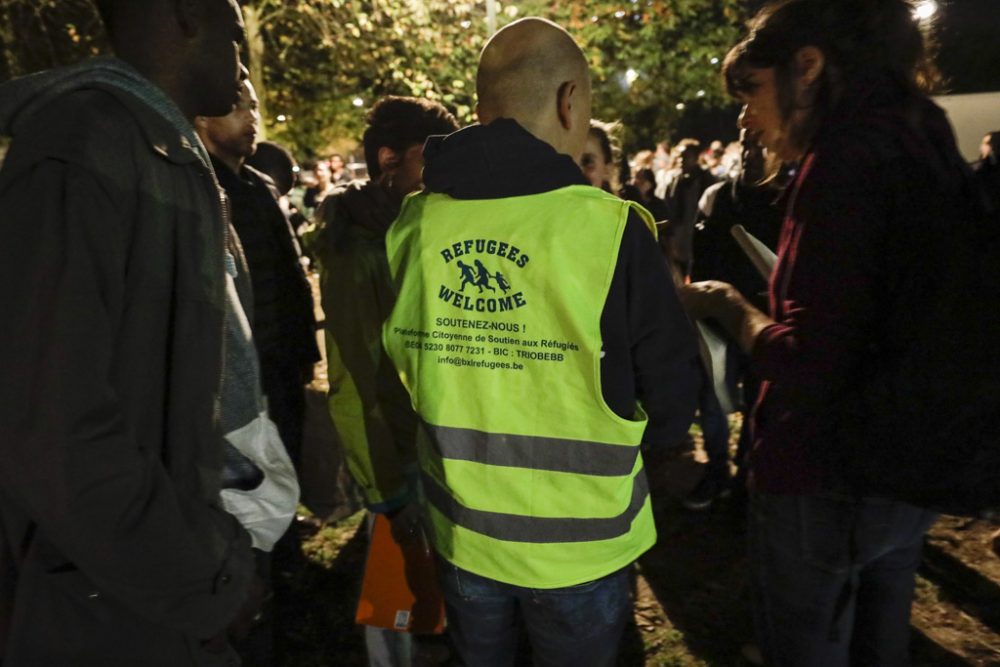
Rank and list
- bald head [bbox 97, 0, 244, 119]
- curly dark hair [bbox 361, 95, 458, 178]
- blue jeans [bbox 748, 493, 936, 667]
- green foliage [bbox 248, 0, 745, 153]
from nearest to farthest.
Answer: bald head [bbox 97, 0, 244, 119] < blue jeans [bbox 748, 493, 936, 667] < curly dark hair [bbox 361, 95, 458, 178] < green foliage [bbox 248, 0, 745, 153]

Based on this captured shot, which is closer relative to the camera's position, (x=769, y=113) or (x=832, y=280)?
(x=832, y=280)

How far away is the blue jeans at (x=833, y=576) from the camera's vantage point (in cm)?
175

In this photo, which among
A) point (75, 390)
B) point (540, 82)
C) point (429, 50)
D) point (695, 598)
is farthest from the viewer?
point (429, 50)

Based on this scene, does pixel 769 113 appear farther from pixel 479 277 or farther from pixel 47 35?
pixel 47 35

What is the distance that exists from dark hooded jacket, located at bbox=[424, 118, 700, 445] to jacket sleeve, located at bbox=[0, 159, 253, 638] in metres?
0.74

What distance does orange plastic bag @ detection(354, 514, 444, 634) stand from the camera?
7.10 feet

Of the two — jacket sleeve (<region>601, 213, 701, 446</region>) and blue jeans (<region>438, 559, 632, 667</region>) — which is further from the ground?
jacket sleeve (<region>601, 213, 701, 446</region>)

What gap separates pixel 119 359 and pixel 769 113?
5.47ft

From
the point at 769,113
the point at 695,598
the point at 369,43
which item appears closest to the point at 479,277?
the point at 769,113

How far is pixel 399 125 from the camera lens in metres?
2.78

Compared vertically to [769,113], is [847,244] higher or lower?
lower

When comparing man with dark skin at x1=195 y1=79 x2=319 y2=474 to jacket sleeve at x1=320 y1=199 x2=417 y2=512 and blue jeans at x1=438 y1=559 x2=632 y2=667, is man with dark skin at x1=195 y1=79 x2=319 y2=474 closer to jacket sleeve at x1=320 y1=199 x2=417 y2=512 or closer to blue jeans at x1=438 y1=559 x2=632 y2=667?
jacket sleeve at x1=320 y1=199 x2=417 y2=512

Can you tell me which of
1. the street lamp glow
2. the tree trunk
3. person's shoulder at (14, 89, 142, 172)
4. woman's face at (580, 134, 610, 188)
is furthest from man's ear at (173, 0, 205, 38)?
the tree trunk

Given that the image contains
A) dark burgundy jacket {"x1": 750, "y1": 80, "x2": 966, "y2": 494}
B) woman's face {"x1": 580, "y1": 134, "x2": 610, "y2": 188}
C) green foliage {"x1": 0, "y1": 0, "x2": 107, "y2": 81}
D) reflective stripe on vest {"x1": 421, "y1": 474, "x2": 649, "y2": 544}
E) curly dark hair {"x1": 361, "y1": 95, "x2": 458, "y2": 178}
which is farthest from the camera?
green foliage {"x1": 0, "y1": 0, "x2": 107, "y2": 81}
